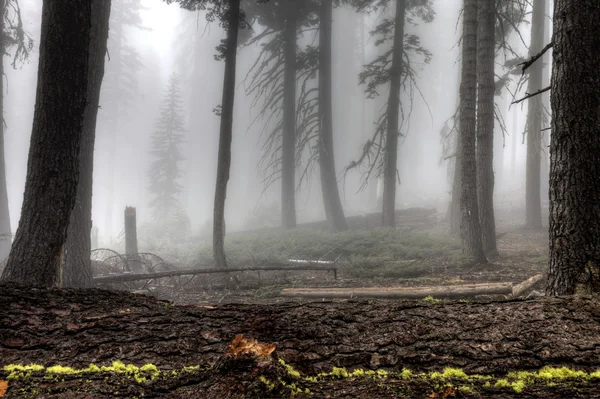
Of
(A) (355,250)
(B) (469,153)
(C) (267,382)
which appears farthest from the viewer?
(A) (355,250)

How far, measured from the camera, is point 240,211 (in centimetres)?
5394

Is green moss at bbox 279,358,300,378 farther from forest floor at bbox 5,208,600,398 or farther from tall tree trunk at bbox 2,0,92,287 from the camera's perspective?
tall tree trunk at bbox 2,0,92,287

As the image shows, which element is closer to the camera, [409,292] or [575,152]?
[575,152]

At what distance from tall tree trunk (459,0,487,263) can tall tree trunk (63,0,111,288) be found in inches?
333

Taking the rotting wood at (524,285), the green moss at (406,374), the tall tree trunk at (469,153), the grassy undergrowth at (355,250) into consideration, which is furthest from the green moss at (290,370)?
the tall tree trunk at (469,153)

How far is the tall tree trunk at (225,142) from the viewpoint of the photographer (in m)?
10.8

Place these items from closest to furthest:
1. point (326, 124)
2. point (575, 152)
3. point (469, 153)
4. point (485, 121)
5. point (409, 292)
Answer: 1. point (575, 152)
2. point (409, 292)
3. point (469, 153)
4. point (485, 121)
5. point (326, 124)

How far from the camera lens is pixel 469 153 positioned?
1044 centimetres

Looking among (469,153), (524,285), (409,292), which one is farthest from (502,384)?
(469,153)

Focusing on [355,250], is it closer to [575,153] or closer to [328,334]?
[575,153]

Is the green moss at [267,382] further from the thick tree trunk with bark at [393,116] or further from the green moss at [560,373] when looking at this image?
the thick tree trunk with bark at [393,116]

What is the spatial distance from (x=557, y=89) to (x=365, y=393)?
11.5 ft

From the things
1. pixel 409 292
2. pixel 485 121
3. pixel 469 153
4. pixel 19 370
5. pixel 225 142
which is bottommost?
pixel 409 292

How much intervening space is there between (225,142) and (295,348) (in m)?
8.69
